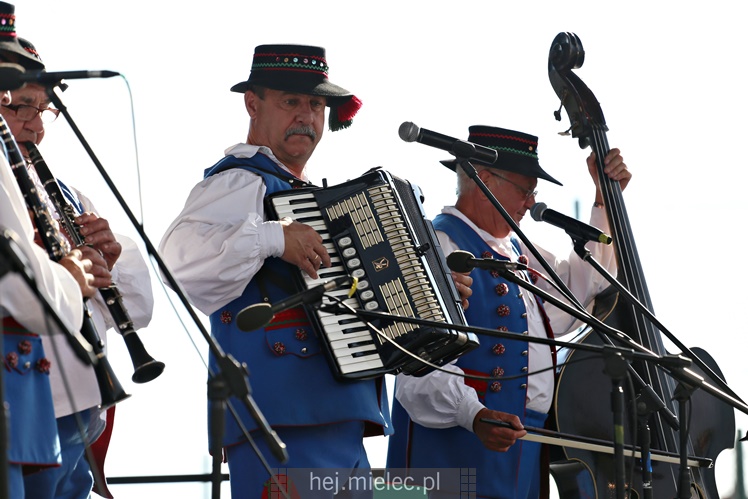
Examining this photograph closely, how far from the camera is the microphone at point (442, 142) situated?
3654mm

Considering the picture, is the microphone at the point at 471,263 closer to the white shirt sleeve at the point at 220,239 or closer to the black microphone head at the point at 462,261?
the black microphone head at the point at 462,261

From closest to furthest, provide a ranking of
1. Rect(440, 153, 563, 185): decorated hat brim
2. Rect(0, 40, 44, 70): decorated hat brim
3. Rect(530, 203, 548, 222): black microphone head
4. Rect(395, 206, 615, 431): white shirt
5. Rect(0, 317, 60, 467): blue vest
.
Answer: Rect(0, 317, 60, 467): blue vest < Rect(0, 40, 44, 70): decorated hat brim < Rect(530, 203, 548, 222): black microphone head < Rect(395, 206, 615, 431): white shirt < Rect(440, 153, 563, 185): decorated hat brim

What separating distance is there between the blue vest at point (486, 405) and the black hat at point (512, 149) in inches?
21.4

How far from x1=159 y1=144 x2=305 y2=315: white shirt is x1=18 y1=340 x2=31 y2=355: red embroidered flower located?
89 cm

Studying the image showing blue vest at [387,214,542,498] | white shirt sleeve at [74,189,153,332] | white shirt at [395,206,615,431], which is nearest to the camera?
white shirt sleeve at [74,189,153,332]

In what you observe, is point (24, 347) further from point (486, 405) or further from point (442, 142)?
point (486, 405)

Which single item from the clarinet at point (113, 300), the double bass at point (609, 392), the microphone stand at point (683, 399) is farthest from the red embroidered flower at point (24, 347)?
the double bass at point (609, 392)

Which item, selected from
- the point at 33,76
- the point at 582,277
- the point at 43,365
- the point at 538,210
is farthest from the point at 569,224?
the point at 33,76

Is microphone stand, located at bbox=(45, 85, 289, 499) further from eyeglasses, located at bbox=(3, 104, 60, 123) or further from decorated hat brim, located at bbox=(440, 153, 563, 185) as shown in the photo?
decorated hat brim, located at bbox=(440, 153, 563, 185)

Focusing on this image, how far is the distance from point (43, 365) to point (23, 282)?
1.06 ft

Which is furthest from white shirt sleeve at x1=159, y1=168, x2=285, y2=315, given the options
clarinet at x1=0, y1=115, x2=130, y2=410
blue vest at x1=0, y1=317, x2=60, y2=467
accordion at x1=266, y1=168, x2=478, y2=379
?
blue vest at x1=0, y1=317, x2=60, y2=467

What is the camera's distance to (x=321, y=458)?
3.77 metres

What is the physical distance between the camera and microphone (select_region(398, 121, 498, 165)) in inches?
144

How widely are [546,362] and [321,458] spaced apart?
1317 millimetres
